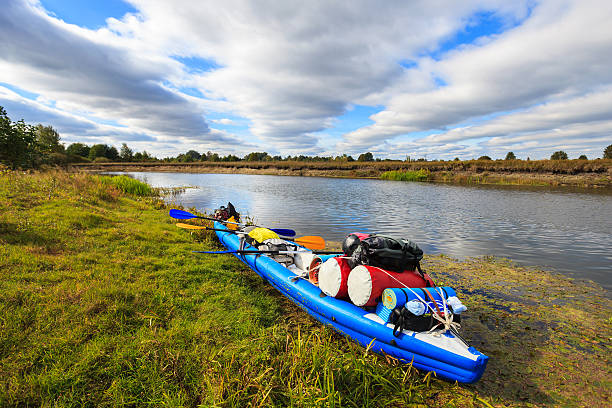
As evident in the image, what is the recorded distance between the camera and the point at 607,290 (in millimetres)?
5527

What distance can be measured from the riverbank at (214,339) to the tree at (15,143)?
14.0m

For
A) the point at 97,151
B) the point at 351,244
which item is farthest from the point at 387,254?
the point at 97,151

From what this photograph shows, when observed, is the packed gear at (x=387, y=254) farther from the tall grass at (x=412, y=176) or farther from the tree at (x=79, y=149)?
the tree at (x=79, y=149)

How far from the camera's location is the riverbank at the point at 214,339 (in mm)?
2436

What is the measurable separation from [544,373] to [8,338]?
20.4 ft

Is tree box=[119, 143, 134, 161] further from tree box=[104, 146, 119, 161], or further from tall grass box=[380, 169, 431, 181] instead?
tall grass box=[380, 169, 431, 181]

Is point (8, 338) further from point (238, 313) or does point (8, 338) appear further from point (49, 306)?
point (238, 313)

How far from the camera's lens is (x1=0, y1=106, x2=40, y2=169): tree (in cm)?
1448

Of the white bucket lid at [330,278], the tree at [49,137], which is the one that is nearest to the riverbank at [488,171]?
the tree at [49,137]

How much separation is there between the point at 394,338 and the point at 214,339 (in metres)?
2.22

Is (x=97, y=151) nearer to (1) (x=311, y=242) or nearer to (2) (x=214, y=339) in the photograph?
(1) (x=311, y=242)

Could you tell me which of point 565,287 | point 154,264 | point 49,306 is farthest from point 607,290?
point 49,306

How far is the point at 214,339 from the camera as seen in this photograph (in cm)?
320

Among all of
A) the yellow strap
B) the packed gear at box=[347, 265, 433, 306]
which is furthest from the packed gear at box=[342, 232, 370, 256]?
the yellow strap
